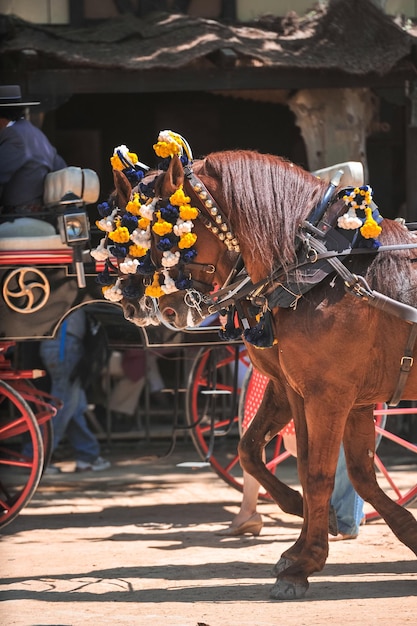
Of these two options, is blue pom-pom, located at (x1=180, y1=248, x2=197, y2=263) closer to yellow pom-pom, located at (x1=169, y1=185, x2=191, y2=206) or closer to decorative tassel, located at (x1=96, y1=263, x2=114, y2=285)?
yellow pom-pom, located at (x1=169, y1=185, x2=191, y2=206)

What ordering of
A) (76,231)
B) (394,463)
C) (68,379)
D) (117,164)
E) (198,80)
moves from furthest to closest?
(394,463)
(68,379)
(198,80)
(76,231)
(117,164)

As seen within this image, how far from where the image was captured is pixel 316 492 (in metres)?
5.35

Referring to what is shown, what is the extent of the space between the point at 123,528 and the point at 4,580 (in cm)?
149

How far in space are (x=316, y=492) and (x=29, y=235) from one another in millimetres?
2642

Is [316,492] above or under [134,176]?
under

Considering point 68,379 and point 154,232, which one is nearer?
point 154,232

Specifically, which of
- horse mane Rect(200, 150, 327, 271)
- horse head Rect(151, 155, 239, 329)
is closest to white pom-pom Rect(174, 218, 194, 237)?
horse head Rect(151, 155, 239, 329)

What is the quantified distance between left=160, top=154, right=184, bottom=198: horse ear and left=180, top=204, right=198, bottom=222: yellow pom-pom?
106 millimetres

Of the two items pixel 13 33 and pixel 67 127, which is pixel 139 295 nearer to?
pixel 13 33

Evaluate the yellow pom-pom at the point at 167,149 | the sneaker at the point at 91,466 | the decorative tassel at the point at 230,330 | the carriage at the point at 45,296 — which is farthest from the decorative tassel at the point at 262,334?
the sneaker at the point at 91,466

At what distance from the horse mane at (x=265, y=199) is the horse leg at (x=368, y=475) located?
3.42 ft

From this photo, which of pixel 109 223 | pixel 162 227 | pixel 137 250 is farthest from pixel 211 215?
pixel 109 223

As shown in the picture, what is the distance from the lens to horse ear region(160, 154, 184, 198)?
5.18m

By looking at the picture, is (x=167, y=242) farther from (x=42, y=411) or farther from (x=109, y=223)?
(x=42, y=411)
